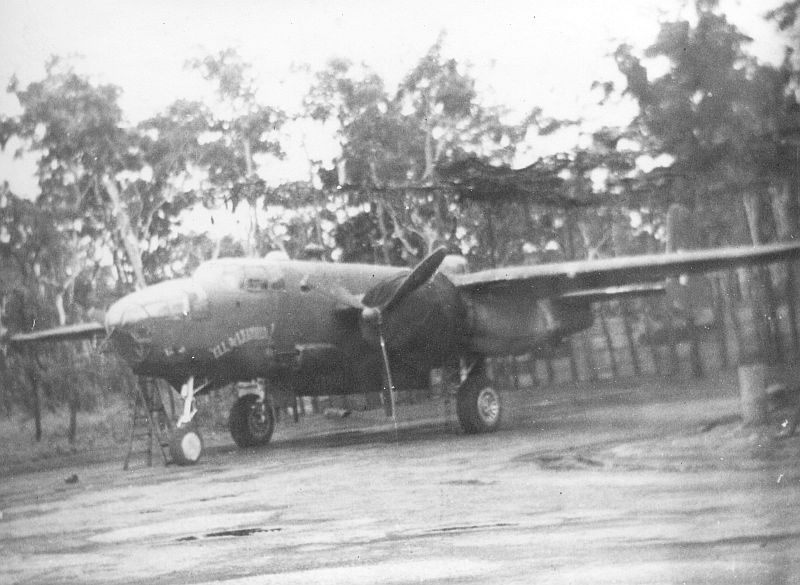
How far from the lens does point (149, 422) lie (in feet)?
15.6

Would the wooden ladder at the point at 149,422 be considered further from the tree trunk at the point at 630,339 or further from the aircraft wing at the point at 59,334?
the tree trunk at the point at 630,339

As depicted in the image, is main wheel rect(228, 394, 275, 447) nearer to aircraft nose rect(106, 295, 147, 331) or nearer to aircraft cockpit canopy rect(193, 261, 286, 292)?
aircraft cockpit canopy rect(193, 261, 286, 292)

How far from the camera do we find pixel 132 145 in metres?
4.32

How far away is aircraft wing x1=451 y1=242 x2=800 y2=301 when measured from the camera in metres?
4.01

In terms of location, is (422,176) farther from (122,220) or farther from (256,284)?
(256,284)

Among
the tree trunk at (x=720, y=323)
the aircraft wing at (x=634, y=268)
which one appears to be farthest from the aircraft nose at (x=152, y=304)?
the tree trunk at (x=720, y=323)

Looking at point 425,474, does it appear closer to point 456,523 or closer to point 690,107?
point 456,523

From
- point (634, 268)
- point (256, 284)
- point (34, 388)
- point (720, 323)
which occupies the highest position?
point (256, 284)

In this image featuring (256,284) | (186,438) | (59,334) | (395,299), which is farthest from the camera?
(395,299)

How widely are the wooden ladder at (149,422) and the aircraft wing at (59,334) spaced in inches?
20.7

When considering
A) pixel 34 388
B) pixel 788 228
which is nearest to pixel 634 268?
pixel 788 228

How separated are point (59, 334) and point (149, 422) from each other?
67 cm

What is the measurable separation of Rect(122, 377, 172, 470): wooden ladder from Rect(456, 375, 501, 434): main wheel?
147cm

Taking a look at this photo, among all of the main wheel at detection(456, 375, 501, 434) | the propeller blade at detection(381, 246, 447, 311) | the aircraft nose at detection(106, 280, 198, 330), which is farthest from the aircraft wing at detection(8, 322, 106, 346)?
the main wheel at detection(456, 375, 501, 434)
